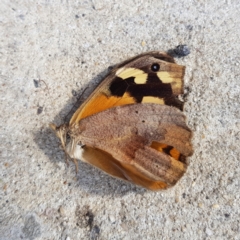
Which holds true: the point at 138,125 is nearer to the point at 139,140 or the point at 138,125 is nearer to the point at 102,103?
the point at 139,140

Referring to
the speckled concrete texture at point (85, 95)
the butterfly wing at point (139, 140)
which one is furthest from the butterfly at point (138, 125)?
the speckled concrete texture at point (85, 95)

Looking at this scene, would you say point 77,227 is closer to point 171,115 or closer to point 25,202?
point 25,202

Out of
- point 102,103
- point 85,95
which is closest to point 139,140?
point 102,103

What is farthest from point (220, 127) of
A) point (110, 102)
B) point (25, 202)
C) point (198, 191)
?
point (25, 202)

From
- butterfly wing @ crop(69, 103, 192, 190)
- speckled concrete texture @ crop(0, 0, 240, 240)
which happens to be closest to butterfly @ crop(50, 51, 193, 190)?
butterfly wing @ crop(69, 103, 192, 190)

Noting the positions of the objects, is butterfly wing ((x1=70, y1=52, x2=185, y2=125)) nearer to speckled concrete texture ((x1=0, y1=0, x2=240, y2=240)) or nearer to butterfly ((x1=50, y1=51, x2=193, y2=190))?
butterfly ((x1=50, y1=51, x2=193, y2=190))

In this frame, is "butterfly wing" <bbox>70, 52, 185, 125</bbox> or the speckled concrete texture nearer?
"butterfly wing" <bbox>70, 52, 185, 125</bbox>

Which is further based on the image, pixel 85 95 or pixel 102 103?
pixel 85 95
